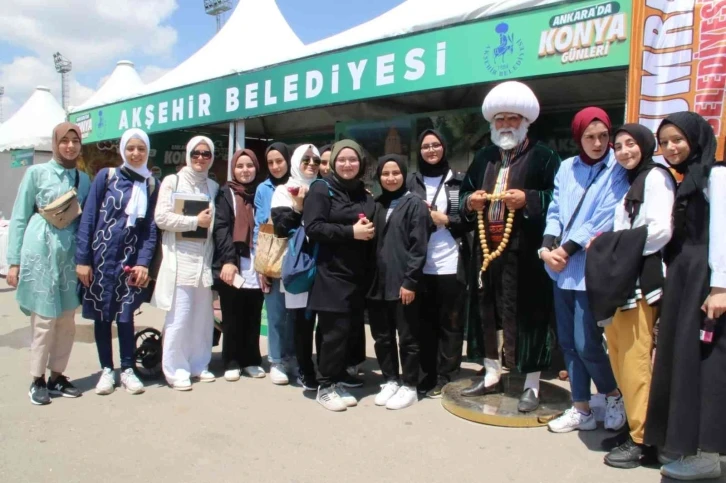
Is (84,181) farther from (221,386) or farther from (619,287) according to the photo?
(619,287)

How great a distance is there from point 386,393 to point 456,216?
128 cm

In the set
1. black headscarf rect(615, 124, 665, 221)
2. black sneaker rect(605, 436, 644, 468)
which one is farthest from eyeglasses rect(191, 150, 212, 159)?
black sneaker rect(605, 436, 644, 468)

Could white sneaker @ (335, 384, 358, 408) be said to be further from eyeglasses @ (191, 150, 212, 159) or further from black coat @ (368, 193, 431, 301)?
eyeglasses @ (191, 150, 212, 159)

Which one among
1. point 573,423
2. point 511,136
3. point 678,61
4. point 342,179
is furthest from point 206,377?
point 678,61

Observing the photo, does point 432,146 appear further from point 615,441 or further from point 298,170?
point 615,441

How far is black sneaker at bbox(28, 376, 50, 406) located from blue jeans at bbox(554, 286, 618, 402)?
3373 mm

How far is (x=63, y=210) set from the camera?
382cm

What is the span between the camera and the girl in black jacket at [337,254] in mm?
3688

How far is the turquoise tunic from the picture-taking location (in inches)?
148

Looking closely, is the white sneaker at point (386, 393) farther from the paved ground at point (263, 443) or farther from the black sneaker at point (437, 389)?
the black sneaker at point (437, 389)

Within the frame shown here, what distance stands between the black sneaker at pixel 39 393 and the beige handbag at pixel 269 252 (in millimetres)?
1639

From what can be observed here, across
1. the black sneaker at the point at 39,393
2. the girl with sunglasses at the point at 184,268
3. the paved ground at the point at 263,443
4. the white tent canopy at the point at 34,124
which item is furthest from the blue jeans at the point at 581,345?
the white tent canopy at the point at 34,124

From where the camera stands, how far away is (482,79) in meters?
4.55

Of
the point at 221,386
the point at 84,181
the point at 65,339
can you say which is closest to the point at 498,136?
the point at 221,386
